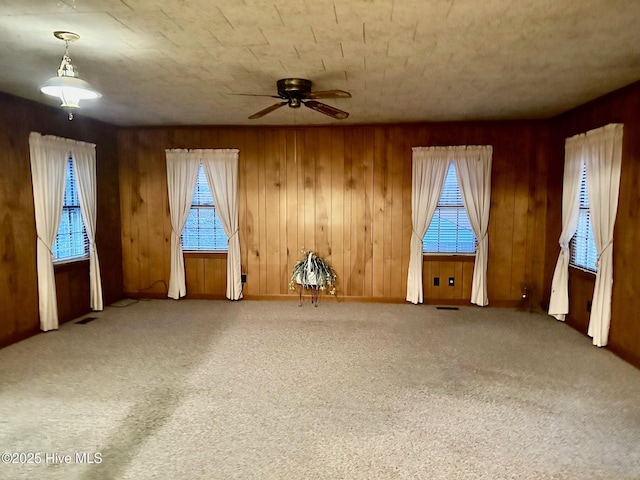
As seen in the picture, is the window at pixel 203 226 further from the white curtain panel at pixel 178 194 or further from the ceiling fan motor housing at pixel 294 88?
the ceiling fan motor housing at pixel 294 88

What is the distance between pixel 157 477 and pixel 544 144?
5.76 m

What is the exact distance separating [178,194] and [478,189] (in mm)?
4255

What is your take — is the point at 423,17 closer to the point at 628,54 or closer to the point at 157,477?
the point at 628,54

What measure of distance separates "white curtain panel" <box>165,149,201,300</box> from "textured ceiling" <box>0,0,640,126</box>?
58.7 inches

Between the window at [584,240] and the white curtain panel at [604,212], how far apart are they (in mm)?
354

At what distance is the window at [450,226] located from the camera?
230 inches

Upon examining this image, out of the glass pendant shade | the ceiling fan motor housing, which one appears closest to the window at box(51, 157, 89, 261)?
the glass pendant shade

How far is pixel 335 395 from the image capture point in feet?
10.6

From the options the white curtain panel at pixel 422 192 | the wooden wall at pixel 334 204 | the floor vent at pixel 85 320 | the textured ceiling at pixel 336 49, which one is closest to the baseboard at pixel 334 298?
the wooden wall at pixel 334 204

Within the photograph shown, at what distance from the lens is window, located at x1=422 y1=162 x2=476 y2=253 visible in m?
5.84

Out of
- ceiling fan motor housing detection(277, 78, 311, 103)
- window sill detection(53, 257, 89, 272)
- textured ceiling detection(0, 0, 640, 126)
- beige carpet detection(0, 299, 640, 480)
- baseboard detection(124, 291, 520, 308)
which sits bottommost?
beige carpet detection(0, 299, 640, 480)

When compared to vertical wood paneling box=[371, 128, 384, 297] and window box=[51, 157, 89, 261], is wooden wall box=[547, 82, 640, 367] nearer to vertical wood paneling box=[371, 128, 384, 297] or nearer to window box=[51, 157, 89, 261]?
vertical wood paneling box=[371, 128, 384, 297]

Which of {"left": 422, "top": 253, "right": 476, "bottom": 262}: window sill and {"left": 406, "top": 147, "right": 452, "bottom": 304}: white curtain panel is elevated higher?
{"left": 406, "top": 147, "right": 452, "bottom": 304}: white curtain panel

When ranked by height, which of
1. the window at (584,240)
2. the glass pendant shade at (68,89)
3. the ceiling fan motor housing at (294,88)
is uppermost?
the ceiling fan motor housing at (294,88)
